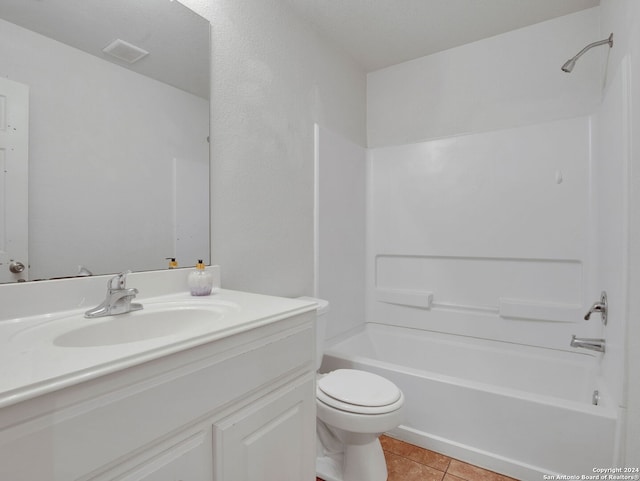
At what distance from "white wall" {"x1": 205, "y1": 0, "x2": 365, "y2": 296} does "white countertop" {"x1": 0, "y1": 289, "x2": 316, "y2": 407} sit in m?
0.60

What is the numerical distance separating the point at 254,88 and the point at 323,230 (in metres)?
0.91

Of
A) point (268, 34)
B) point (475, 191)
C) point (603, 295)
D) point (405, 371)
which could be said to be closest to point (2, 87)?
point (268, 34)

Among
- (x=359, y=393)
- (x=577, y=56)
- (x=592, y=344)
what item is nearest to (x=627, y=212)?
(x=592, y=344)

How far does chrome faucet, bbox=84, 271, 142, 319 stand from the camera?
929mm

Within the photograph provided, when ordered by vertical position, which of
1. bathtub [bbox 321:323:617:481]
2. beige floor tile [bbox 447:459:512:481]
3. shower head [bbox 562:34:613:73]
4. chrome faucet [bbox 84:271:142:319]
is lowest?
beige floor tile [bbox 447:459:512:481]

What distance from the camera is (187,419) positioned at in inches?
26.5

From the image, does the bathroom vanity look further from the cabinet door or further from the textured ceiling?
the textured ceiling

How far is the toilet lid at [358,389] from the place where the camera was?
52.4 inches

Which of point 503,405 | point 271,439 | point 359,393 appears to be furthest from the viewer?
point 503,405

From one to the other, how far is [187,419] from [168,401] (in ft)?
0.22

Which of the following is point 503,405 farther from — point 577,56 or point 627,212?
point 577,56

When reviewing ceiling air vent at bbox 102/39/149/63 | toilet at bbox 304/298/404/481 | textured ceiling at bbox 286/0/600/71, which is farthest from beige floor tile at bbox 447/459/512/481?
textured ceiling at bbox 286/0/600/71

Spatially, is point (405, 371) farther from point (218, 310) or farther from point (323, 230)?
point (218, 310)

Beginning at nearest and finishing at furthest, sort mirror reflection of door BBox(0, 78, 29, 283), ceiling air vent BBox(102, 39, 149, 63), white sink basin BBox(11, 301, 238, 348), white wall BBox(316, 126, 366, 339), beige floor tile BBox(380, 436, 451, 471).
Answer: white sink basin BBox(11, 301, 238, 348)
mirror reflection of door BBox(0, 78, 29, 283)
ceiling air vent BBox(102, 39, 149, 63)
beige floor tile BBox(380, 436, 451, 471)
white wall BBox(316, 126, 366, 339)
